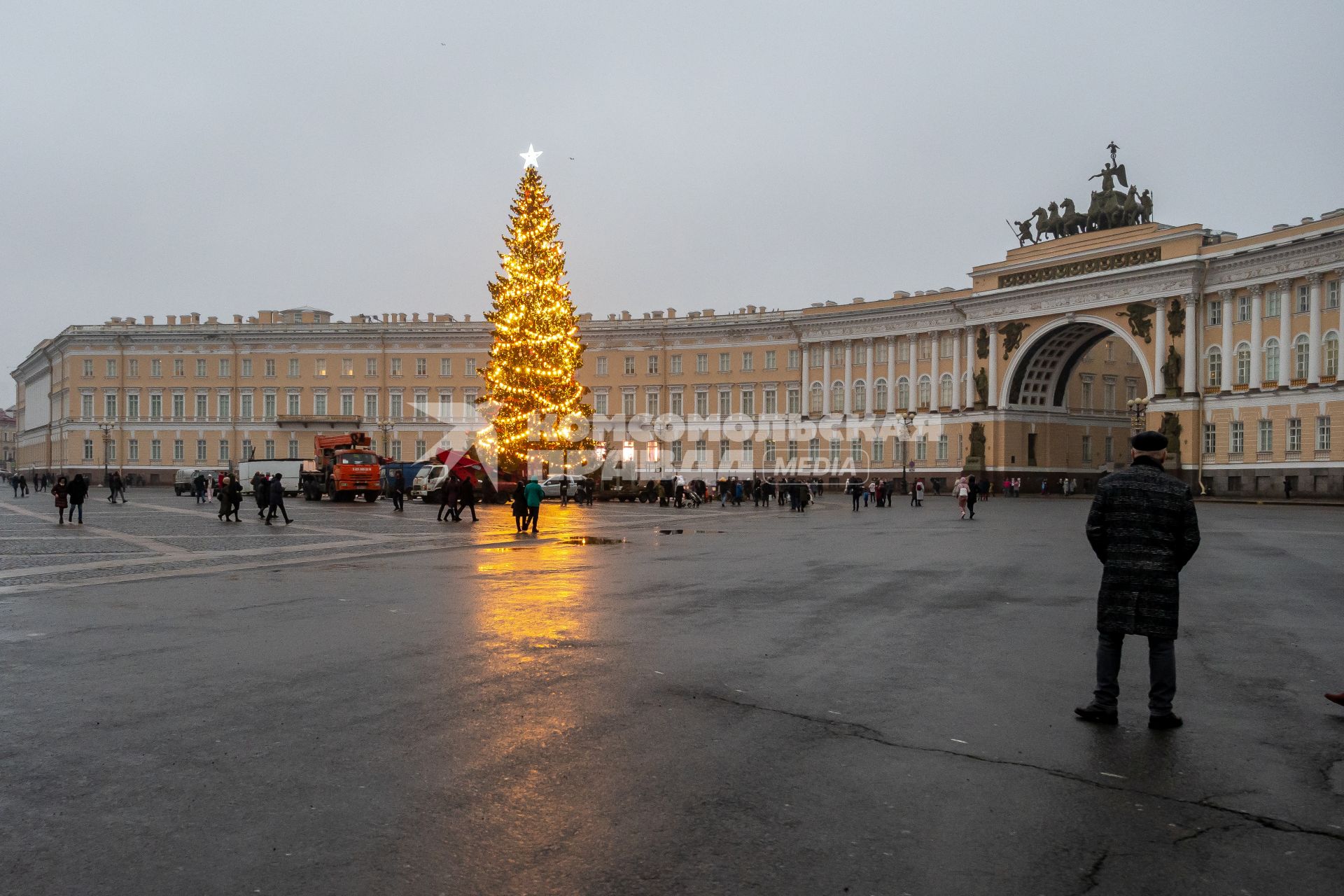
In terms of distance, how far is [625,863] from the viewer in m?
4.29

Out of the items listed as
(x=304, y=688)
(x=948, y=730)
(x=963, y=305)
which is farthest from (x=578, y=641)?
(x=963, y=305)

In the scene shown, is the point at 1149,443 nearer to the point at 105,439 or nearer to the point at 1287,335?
the point at 1287,335

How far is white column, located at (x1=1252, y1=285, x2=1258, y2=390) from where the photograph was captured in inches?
2297

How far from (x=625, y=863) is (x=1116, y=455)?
8351 centimetres

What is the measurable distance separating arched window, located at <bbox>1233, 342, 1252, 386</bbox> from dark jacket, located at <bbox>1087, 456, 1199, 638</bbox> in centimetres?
5998

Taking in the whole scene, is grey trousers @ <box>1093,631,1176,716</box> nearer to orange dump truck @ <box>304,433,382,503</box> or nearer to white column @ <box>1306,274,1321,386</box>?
orange dump truck @ <box>304,433,382,503</box>

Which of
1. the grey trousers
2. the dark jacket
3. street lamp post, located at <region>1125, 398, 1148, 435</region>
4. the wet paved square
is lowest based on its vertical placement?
the wet paved square

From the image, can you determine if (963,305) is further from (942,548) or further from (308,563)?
(308,563)

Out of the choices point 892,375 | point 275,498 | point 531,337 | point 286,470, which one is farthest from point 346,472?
point 892,375

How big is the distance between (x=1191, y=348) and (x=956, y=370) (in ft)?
60.0

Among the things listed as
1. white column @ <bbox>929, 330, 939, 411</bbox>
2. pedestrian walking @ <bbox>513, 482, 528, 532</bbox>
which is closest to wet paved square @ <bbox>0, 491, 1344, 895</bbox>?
pedestrian walking @ <bbox>513, 482, 528, 532</bbox>

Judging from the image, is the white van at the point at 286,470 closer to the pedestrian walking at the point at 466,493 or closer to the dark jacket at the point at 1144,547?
the pedestrian walking at the point at 466,493

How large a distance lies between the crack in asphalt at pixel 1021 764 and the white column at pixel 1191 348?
6178 cm

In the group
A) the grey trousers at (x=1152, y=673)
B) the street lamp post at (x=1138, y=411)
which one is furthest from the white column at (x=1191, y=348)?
the grey trousers at (x=1152, y=673)
